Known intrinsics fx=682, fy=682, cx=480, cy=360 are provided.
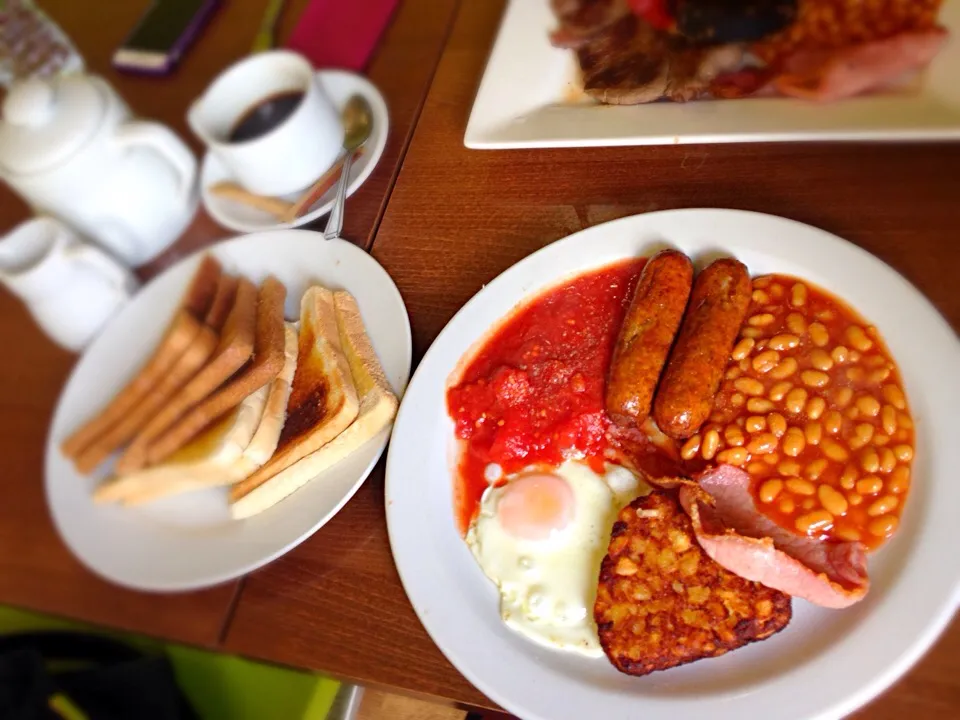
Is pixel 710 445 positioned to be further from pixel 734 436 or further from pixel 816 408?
pixel 816 408

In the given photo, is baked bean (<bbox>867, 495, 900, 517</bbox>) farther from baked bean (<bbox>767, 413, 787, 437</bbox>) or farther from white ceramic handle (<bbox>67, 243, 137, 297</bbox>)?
white ceramic handle (<bbox>67, 243, 137, 297</bbox>)

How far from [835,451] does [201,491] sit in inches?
35.5

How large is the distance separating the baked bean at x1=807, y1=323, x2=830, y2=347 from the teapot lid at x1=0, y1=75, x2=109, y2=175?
3.83 feet

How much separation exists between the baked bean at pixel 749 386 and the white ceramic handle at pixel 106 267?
1.07 m

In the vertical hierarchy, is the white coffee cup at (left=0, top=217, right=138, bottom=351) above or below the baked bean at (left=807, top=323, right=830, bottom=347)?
above

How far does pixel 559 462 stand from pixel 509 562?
0.49 ft

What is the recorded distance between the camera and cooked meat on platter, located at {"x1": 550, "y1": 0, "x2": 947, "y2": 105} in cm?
81

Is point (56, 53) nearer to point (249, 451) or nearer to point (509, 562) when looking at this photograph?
point (249, 451)

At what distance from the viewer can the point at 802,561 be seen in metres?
0.76

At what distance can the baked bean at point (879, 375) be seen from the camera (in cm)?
82

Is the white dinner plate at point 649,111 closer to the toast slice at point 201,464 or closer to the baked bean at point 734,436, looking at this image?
the baked bean at point 734,436

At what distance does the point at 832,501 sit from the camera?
2.57 ft

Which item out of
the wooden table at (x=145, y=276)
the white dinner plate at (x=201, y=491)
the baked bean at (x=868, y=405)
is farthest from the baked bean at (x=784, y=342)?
the wooden table at (x=145, y=276)

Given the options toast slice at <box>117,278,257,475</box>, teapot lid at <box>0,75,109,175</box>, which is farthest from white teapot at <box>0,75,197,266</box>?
toast slice at <box>117,278,257,475</box>
